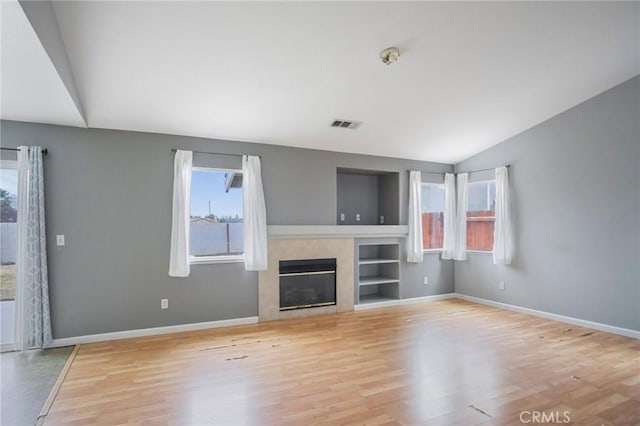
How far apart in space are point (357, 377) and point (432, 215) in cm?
390

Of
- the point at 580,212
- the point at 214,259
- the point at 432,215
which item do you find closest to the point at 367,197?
the point at 432,215

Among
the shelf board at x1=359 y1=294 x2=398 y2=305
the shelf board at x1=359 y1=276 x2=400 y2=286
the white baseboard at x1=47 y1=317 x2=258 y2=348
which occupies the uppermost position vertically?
the shelf board at x1=359 y1=276 x2=400 y2=286

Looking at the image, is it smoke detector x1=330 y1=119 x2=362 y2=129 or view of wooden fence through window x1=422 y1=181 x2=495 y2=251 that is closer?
smoke detector x1=330 y1=119 x2=362 y2=129

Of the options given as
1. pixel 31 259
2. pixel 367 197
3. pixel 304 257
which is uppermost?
pixel 367 197

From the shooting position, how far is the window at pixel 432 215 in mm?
6000

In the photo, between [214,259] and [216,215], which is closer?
[214,259]

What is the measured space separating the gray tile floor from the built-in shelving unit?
12.7ft

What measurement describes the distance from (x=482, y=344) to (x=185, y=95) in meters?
4.23

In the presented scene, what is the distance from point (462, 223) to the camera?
19.1 ft

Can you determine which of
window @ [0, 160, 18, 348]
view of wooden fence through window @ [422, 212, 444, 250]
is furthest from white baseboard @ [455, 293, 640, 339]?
window @ [0, 160, 18, 348]

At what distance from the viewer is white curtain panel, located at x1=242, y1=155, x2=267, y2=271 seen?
14.4 ft

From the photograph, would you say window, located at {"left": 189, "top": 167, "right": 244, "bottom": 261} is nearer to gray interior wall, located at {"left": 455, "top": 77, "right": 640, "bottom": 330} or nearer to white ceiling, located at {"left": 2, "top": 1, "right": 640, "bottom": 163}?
white ceiling, located at {"left": 2, "top": 1, "right": 640, "bottom": 163}

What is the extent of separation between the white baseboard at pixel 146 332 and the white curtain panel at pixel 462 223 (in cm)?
368

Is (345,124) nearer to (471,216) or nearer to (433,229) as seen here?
(433,229)
